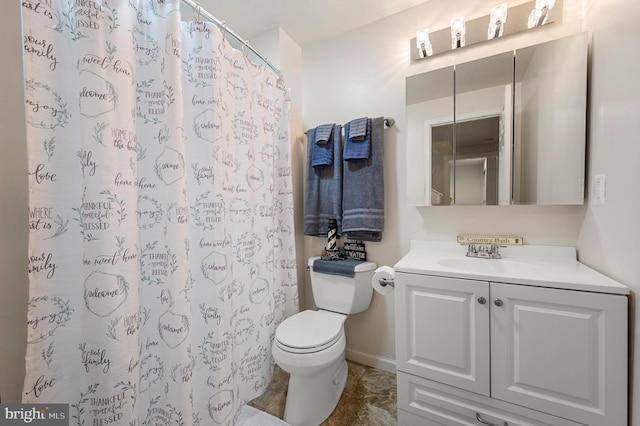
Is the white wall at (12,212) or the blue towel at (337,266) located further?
the blue towel at (337,266)

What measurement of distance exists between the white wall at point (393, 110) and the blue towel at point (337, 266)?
0.20m

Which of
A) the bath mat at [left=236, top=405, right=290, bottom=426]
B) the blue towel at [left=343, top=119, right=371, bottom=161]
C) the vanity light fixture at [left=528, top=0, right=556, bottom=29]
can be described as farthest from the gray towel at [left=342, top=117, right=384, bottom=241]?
the bath mat at [left=236, top=405, right=290, bottom=426]

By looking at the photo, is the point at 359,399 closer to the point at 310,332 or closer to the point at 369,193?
the point at 310,332

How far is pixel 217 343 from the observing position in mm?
1058

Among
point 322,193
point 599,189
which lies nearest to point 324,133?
point 322,193

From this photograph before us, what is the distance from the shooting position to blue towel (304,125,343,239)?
169 centimetres

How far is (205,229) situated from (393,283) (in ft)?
3.08

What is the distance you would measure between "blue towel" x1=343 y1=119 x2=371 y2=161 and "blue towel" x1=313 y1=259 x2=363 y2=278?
0.69m

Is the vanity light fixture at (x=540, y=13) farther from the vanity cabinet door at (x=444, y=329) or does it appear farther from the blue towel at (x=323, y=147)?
the vanity cabinet door at (x=444, y=329)

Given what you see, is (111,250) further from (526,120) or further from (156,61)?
(526,120)

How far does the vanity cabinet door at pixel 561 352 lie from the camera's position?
0.81 metres

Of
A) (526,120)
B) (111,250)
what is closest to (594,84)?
(526,120)

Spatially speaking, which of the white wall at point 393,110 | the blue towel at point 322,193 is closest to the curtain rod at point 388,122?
the white wall at point 393,110

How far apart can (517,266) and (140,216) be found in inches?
65.0
